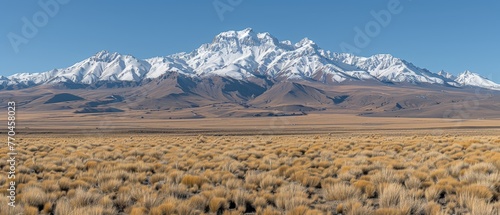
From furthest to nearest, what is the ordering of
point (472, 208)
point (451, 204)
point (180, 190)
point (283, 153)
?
point (283, 153), point (180, 190), point (451, 204), point (472, 208)

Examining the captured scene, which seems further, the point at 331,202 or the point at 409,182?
the point at 409,182

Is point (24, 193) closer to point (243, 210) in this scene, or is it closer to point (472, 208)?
point (243, 210)

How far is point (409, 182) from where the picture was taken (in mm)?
9789

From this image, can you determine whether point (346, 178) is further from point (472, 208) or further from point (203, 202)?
point (203, 202)

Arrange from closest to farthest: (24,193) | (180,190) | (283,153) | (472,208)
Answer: (472,208) → (24,193) → (180,190) → (283,153)

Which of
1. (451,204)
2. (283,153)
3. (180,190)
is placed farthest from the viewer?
(283,153)

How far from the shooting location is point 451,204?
804 cm

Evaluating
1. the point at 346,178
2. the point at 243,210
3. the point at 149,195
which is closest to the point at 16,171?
the point at 149,195

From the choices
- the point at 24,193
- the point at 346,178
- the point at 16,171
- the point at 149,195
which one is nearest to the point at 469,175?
the point at 346,178

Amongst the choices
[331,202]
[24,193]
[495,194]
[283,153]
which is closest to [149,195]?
[24,193]

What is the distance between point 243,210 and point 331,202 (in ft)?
7.46

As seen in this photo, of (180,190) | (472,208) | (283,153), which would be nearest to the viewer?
(472,208)

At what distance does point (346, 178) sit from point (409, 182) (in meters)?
1.92

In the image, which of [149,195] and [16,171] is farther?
[16,171]
